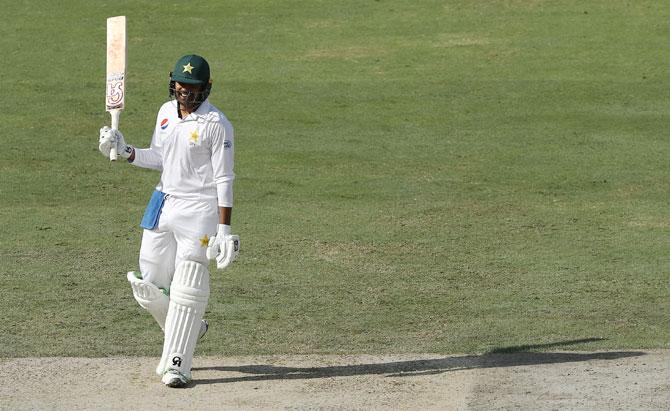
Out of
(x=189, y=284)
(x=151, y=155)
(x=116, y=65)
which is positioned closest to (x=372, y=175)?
(x=116, y=65)

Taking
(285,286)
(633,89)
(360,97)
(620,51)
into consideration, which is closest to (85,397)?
(285,286)

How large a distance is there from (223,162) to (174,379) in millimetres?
1462

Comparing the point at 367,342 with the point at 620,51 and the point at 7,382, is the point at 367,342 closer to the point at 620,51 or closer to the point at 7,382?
the point at 7,382

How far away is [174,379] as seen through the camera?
340 inches

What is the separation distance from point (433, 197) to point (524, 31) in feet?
26.5

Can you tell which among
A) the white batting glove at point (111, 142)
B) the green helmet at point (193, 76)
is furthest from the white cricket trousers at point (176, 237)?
the green helmet at point (193, 76)

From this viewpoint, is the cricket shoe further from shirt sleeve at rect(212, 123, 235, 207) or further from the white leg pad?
shirt sleeve at rect(212, 123, 235, 207)

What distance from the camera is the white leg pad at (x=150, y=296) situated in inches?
353

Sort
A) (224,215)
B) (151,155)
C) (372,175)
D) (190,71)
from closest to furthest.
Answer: (224,215), (190,71), (151,155), (372,175)

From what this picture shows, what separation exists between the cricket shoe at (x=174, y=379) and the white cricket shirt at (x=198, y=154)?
1.14 m

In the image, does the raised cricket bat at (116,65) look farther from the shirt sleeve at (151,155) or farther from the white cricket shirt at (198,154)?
the white cricket shirt at (198,154)

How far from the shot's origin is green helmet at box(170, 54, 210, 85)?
886 centimetres

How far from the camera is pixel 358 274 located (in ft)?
38.7

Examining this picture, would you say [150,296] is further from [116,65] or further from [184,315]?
[116,65]
